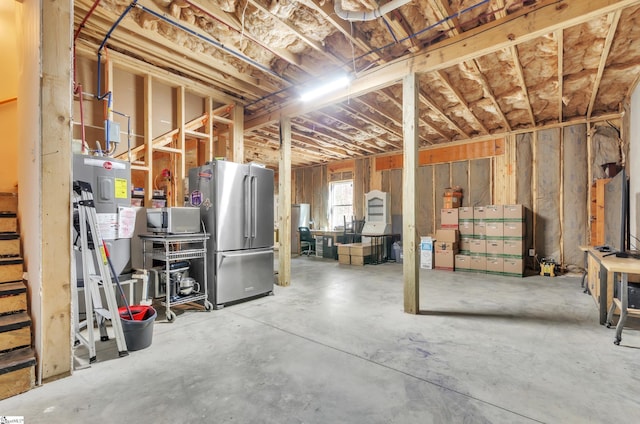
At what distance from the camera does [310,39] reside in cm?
357

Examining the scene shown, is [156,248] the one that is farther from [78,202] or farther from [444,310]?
[444,310]

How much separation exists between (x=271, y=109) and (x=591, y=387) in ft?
17.4

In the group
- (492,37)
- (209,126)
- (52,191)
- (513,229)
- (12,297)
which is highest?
(492,37)

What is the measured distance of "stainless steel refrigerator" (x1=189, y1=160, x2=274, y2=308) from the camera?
3.85 m

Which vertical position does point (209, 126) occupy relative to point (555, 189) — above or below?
above

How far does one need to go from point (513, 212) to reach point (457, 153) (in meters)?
2.26

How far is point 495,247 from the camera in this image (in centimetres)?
631

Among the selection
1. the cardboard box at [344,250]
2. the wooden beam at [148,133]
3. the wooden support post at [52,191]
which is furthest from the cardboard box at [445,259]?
the wooden support post at [52,191]

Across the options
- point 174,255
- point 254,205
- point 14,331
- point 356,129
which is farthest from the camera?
point 356,129

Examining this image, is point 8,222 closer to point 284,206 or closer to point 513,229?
point 284,206

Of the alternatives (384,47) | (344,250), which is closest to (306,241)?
(344,250)

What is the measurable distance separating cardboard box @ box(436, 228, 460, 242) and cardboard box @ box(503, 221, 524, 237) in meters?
0.96

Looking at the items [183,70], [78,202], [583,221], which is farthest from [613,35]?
[78,202]

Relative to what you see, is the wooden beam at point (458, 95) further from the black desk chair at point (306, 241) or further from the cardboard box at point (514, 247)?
the black desk chair at point (306, 241)
